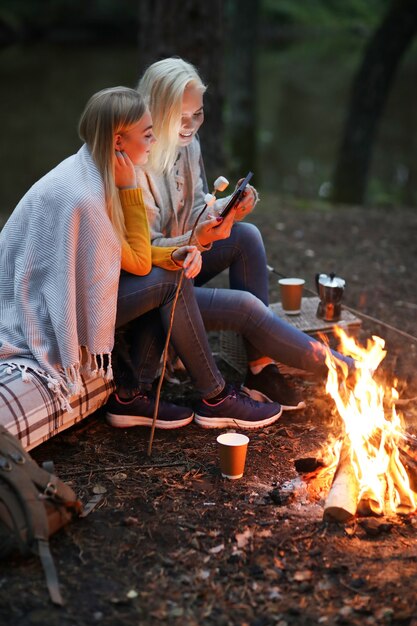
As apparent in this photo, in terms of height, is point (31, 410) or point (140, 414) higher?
point (31, 410)

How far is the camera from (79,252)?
9.85 feet

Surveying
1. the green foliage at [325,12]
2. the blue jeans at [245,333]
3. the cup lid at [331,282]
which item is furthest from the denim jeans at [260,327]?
the green foliage at [325,12]

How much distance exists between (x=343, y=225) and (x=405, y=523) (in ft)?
13.6

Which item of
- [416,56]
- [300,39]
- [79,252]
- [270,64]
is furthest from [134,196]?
[300,39]

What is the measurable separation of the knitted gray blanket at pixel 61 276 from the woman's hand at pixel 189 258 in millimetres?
259

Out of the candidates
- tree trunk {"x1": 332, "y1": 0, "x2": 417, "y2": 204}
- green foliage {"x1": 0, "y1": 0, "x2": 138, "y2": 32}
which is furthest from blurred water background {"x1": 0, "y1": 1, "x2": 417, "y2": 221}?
green foliage {"x1": 0, "y1": 0, "x2": 138, "y2": 32}

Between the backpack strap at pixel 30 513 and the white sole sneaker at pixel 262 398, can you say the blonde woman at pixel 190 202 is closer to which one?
the white sole sneaker at pixel 262 398

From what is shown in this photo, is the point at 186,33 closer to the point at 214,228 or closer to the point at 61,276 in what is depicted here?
the point at 214,228

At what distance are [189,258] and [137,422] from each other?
779 mm

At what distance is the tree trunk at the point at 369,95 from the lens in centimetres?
790

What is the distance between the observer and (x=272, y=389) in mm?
3584

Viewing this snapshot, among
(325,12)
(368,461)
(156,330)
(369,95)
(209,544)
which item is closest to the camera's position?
(209,544)

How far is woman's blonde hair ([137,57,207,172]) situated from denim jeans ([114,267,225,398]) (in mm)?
613

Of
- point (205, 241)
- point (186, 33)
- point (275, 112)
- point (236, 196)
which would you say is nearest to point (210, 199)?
point (236, 196)
